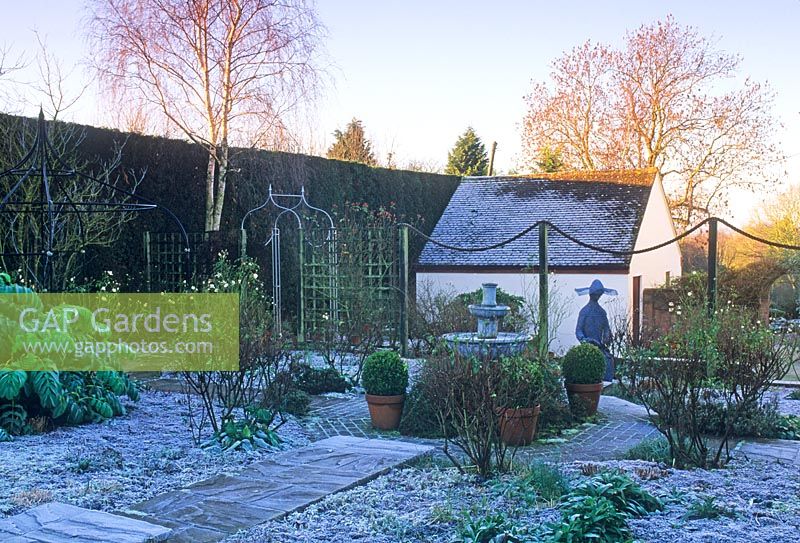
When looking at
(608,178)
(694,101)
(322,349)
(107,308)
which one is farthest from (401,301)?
(694,101)

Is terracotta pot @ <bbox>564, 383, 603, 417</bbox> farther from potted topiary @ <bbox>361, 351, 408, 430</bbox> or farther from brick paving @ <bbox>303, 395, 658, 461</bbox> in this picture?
potted topiary @ <bbox>361, 351, 408, 430</bbox>

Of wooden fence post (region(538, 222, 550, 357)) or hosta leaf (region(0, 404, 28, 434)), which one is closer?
hosta leaf (region(0, 404, 28, 434))

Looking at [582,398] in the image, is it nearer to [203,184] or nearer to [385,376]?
[385,376]

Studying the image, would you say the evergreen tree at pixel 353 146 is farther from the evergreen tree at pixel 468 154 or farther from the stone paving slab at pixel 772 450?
the stone paving slab at pixel 772 450

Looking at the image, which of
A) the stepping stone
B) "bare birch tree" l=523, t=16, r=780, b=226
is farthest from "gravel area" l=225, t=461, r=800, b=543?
"bare birch tree" l=523, t=16, r=780, b=226

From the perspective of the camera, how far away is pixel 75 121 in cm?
1109

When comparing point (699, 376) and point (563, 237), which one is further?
point (563, 237)

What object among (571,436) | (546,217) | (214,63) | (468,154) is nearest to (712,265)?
(571,436)

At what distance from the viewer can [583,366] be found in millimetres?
7398

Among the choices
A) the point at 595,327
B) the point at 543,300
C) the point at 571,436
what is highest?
the point at 543,300

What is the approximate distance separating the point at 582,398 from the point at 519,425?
4.67 ft

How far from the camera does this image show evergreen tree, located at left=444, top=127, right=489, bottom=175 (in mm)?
36781

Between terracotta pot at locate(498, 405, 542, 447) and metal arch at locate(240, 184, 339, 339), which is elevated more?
metal arch at locate(240, 184, 339, 339)

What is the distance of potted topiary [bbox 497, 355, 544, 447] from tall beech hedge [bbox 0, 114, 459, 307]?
23.3 ft
